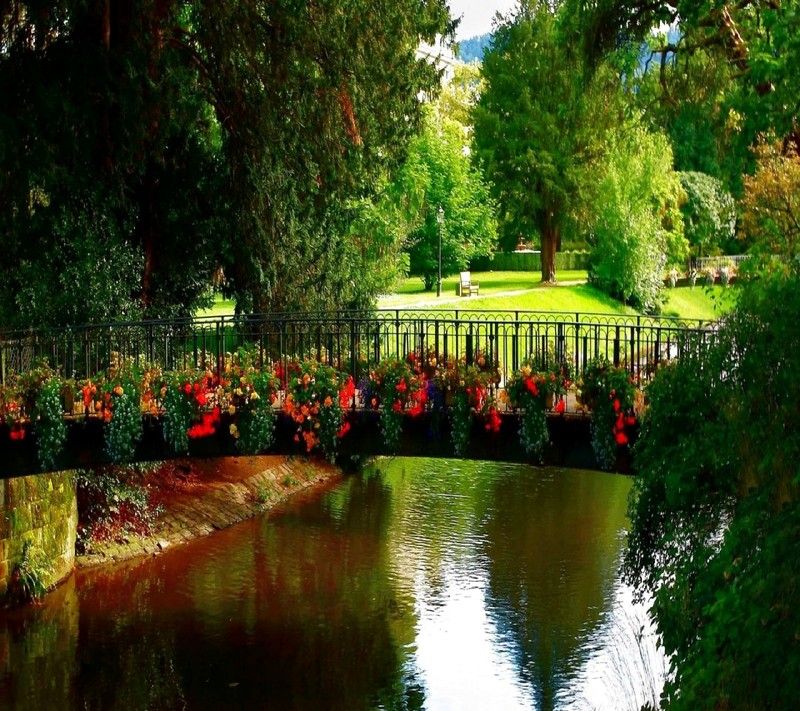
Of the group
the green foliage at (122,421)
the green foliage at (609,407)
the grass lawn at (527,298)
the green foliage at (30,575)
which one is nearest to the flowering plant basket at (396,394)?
the green foliage at (609,407)

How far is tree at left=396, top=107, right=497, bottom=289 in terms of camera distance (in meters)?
50.8

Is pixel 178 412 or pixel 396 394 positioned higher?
pixel 396 394

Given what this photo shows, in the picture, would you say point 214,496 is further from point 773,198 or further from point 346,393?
point 773,198

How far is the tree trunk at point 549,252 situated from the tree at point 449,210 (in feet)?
6.62

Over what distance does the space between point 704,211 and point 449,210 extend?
17706mm

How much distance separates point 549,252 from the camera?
179 feet

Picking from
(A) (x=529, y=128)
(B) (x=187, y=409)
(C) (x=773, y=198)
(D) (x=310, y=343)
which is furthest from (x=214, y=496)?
(A) (x=529, y=128)

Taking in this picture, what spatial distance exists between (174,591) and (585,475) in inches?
434

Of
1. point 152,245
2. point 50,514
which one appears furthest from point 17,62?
point 50,514

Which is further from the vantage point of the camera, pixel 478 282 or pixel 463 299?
pixel 478 282

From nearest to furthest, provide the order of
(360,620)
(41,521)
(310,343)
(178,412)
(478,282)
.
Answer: (178,412)
(360,620)
(41,521)
(310,343)
(478,282)

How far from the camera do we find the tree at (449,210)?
50.8 meters

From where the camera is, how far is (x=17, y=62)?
73.9ft

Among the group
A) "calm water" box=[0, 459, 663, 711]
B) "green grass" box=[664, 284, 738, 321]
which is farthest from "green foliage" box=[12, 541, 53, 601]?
"green grass" box=[664, 284, 738, 321]
